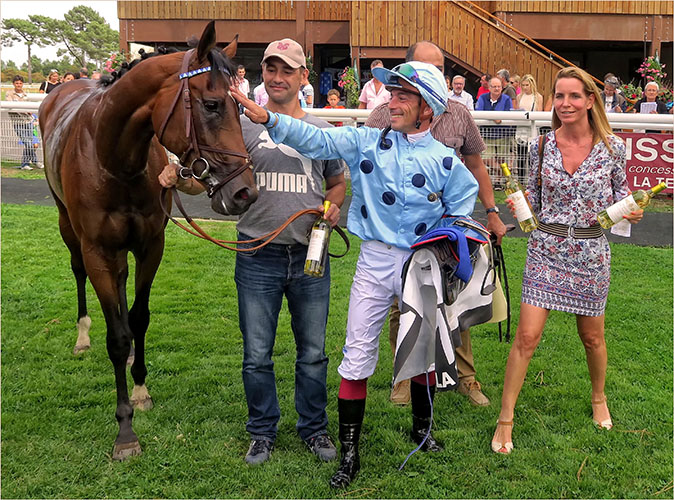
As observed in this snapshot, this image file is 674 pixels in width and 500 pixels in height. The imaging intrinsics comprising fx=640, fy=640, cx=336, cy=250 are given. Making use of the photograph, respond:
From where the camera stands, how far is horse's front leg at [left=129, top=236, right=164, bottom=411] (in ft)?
13.2

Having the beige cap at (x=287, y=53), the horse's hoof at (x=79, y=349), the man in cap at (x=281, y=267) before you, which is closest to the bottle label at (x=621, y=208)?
the man in cap at (x=281, y=267)

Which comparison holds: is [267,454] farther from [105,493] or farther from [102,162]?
[102,162]

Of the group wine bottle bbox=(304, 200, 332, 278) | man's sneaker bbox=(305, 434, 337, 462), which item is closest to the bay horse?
wine bottle bbox=(304, 200, 332, 278)

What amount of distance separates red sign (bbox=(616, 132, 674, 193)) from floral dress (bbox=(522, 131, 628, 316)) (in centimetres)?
599

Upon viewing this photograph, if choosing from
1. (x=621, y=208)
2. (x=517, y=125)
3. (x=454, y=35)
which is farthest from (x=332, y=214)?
(x=454, y=35)

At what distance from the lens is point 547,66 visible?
1538 centimetres

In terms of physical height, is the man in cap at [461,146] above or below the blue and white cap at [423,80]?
below

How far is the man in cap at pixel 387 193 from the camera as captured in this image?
10.2 ft

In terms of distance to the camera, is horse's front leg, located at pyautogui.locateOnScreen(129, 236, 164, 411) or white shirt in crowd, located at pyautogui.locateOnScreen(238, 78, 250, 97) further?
horse's front leg, located at pyautogui.locateOnScreen(129, 236, 164, 411)

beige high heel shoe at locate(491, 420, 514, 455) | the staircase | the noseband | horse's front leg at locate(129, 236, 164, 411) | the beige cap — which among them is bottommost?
beige high heel shoe at locate(491, 420, 514, 455)

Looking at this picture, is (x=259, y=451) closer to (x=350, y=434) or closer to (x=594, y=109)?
(x=350, y=434)

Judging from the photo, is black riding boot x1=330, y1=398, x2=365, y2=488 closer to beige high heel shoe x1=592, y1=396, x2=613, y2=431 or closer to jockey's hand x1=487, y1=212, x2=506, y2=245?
jockey's hand x1=487, y1=212, x2=506, y2=245

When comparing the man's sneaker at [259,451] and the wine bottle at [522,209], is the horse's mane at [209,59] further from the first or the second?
the man's sneaker at [259,451]

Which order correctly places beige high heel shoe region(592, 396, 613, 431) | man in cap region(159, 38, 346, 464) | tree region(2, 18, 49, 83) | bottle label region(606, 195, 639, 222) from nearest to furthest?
man in cap region(159, 38, 346, 464), bottle label region(606, 195, 639, 222), beige high heel shoe region(592, 396, 613, 431), tree region(2, 18, 49, 83)
